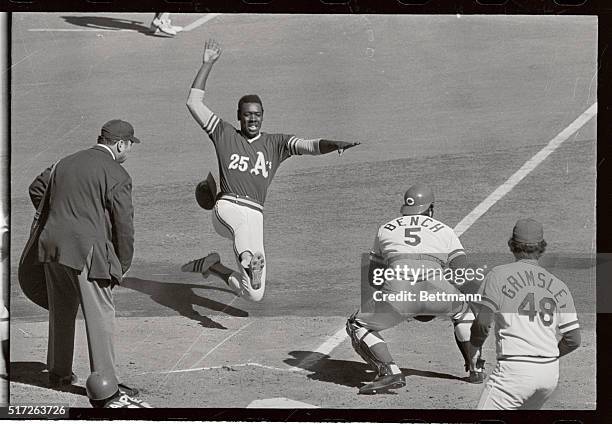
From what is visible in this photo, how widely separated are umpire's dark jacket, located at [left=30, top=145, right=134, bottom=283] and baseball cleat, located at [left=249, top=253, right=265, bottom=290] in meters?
0.95

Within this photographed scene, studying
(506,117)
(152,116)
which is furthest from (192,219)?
(506,117)

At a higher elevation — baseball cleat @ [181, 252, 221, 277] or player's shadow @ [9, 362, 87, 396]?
baseball cleat @ [181, 252, 221, 277]

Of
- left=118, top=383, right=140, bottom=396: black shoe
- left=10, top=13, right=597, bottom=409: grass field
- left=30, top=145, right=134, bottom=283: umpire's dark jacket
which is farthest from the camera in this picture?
left=10, top=13, right=597, bottom=409: grass field

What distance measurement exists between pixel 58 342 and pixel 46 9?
241 cm

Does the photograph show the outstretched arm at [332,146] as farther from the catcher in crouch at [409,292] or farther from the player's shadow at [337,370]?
the player's shadow at [337,370]

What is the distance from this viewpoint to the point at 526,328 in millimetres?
8359

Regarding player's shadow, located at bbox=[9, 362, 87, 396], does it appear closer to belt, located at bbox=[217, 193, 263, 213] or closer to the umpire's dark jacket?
the umpire's dark jacket

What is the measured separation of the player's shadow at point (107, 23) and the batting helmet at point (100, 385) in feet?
8.25

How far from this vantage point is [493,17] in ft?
30.8

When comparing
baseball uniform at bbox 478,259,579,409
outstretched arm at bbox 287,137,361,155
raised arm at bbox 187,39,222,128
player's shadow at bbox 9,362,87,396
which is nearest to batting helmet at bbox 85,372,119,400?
player's shadow at bbox 9,362,87,396

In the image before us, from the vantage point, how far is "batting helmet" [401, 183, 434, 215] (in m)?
9.33

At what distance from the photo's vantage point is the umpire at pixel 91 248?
29.0 feet

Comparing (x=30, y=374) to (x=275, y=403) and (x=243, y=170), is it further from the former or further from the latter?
(x=243, y=170)

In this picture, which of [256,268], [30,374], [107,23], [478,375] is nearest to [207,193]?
[256,268]
